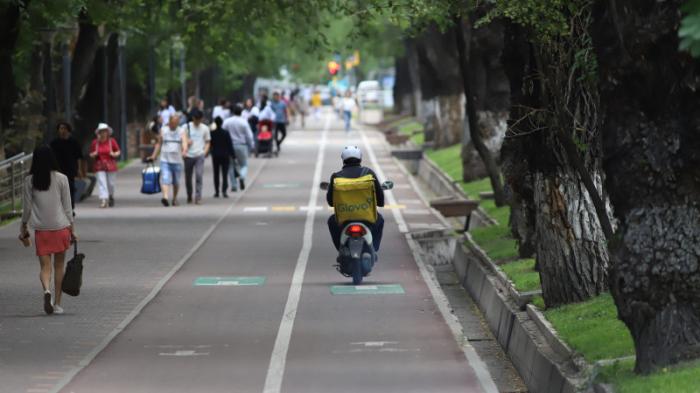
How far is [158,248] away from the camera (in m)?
25.0

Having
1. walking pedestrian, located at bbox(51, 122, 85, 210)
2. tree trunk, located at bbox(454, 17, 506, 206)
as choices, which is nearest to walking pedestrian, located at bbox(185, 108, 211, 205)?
tree trunk, located at bbox(454, 17, 506, 206)

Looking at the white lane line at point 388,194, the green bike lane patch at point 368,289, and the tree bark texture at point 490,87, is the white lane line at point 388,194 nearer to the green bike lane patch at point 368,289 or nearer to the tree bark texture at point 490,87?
the tree bark texture at point 490,87

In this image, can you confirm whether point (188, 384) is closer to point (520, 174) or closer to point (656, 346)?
point (656, 346)

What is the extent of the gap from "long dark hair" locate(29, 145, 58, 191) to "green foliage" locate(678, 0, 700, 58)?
10489 millimetres

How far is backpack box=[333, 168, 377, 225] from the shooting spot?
64.1 feet

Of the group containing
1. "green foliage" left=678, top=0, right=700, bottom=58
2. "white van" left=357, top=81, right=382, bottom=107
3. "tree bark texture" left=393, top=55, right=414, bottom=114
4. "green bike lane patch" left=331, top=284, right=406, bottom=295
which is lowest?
"white van" left=357, top=81, right=382, bottom=107

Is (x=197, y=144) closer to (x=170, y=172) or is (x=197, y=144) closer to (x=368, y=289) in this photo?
(x=170, y=172)

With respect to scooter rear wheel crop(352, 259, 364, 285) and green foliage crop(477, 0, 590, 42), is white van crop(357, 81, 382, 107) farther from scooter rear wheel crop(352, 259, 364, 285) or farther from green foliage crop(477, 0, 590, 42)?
green foliage crop(477, 0, 590, 42)

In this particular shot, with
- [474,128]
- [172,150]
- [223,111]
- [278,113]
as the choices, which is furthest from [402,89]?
[474,128]

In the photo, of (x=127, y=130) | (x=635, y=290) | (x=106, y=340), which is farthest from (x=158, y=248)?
(x=127, y=130)

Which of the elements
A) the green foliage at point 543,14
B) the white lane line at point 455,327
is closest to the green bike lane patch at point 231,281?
the white lane line at point 455,327

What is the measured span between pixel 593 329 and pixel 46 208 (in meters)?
5.91

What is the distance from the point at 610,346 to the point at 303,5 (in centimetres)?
2088

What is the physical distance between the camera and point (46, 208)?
17047 mm
